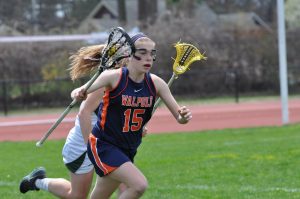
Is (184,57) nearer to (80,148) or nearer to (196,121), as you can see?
(80,148)

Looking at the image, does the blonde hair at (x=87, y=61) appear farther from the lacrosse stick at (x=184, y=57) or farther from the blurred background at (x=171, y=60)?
the blurred background at (x=171, y=60)

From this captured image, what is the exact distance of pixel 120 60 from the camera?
6801mm

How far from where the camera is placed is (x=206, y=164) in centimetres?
1135

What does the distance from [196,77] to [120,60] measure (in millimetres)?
23187

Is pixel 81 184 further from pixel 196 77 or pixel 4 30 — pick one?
pixel 4 30

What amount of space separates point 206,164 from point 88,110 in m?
4.97

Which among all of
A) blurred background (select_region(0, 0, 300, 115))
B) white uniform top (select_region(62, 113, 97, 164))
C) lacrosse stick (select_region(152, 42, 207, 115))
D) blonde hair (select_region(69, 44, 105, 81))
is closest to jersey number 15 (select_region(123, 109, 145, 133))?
lacrosse stick (select_region(152, 42, 207, 115))

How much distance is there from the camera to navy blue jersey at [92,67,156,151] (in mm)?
6293

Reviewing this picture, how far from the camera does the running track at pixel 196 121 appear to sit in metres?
20.0

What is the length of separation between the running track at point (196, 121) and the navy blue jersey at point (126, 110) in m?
11.8

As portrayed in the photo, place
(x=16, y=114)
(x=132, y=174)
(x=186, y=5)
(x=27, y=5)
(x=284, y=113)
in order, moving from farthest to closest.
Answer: (x=27, y=5) → (x=186, y=5) → (x=16, y=114) → (x=284, y=113) → (x=132, y=174)

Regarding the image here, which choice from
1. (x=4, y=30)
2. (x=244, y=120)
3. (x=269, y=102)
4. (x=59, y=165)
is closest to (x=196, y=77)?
(x=269, y=102)

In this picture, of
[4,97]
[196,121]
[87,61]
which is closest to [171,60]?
[4,97]

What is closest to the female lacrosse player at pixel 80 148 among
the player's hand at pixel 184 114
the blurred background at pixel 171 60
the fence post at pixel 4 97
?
the player's hand at pixel 184 114
